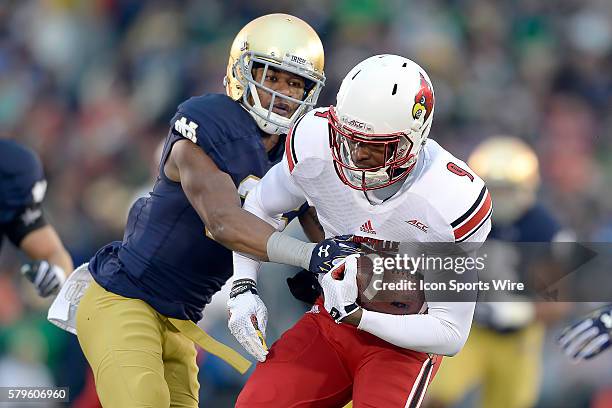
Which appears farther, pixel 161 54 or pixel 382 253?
pixel 161 54

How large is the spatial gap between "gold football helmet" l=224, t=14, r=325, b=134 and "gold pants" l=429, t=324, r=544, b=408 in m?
2.07

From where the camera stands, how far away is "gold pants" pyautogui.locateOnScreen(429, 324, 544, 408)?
516cm

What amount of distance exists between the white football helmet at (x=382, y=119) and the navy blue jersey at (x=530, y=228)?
7.69 ft

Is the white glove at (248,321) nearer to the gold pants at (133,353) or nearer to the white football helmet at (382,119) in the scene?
the gold pants at (133,353)

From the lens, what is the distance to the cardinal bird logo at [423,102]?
2.88 metres

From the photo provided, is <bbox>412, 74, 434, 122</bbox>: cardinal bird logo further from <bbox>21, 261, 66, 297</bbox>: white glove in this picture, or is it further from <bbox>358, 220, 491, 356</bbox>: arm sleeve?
<bbox>21, 261, 66, 297</bbox>: white glove

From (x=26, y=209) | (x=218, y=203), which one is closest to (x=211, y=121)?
(x=218, y=203)

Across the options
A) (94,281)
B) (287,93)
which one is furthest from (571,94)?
(94,281)

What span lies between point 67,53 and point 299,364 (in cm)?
445

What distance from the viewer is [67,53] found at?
6895mm

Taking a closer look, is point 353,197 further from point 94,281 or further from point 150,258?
point 94,281

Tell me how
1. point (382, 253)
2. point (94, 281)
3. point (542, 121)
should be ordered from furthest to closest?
point (542, 121) < point (94, 281) < point (382, 253)

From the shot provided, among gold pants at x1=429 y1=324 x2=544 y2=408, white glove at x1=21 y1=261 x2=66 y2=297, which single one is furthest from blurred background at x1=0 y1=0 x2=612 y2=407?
white glove at x1=21 y1=261 x2=66 y2=297

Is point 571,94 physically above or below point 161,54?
above
